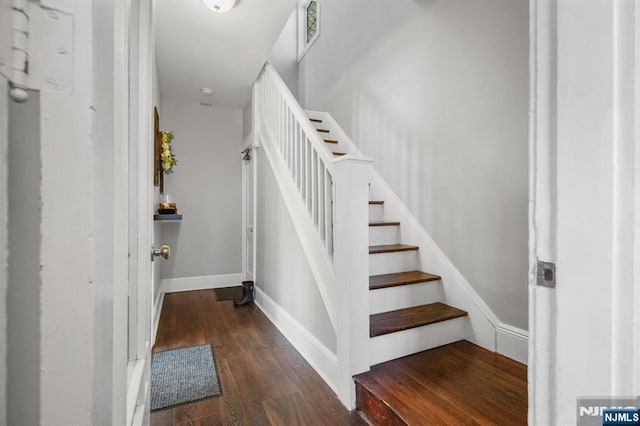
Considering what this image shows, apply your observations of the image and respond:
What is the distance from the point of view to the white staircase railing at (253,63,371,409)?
154 centimetres

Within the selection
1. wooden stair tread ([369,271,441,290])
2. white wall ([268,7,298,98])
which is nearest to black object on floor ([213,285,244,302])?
wooden stair tread ([369,271,441,290])

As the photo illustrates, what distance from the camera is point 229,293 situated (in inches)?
147

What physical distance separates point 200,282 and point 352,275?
3.02 metres

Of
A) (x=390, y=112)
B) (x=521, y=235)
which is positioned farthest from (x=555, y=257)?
(x=390, y=112)

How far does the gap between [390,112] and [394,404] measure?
226 cm

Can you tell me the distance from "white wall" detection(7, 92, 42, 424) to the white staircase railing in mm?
1317

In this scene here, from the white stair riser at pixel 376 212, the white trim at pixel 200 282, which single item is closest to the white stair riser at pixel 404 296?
the white stair riser at pixel 376 212

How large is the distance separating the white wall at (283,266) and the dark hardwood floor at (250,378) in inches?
9.6

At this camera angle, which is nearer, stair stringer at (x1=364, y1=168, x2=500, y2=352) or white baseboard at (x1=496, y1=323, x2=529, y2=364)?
white baseboard at (x1=496, y1=323, x2=529, y2=364)

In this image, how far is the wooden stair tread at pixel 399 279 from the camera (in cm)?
192

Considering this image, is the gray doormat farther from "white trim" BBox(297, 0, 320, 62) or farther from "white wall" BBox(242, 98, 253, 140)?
"white trim" BBox(297, 0, 320, 62)

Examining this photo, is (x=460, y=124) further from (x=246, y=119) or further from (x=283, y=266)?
(x=246, y=119)

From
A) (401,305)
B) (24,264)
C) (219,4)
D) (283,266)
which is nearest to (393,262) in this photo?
(401,305)

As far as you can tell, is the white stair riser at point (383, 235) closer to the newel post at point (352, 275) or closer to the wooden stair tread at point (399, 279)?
the wooden stair tread at point (399, 279)
